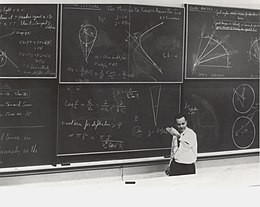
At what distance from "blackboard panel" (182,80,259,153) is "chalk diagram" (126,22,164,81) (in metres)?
0.32

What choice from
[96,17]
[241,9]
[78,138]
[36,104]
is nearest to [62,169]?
[78,138]

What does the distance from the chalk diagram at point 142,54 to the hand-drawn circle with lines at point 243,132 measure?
0.87 meters

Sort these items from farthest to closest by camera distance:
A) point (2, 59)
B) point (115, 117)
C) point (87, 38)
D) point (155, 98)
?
point (155, 98) → point (115, 117) → point (87, 38) → point (2, 59)

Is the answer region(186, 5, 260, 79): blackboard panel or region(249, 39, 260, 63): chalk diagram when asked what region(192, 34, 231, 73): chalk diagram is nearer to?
region(186, 5, 260, 79): blackboard panel

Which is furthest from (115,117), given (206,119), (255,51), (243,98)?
(255,51)

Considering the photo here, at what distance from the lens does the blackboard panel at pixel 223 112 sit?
3818 millimetres

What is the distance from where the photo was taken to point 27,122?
331 cm

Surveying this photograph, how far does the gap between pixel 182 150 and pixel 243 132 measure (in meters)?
0.65

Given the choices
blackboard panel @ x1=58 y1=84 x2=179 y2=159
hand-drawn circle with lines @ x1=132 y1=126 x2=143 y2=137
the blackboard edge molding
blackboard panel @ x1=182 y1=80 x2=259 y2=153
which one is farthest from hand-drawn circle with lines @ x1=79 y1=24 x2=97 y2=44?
the blackboard edge molding

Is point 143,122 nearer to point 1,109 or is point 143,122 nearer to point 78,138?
point 78,138

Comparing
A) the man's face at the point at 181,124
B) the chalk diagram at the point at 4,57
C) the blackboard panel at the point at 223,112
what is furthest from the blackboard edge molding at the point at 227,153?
the chalk diagram at the point at 4,57

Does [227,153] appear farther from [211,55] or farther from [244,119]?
[211,55]

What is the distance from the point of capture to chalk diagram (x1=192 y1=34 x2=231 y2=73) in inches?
149

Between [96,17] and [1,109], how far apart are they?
898 mm
